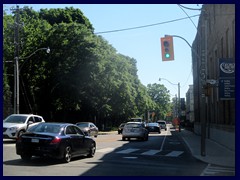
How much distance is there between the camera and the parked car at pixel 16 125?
23594mm

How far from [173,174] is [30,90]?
4375cm

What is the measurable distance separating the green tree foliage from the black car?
1357 inches

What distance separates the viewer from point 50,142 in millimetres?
14281

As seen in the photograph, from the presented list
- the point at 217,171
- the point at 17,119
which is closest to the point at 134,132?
the point at 17,119

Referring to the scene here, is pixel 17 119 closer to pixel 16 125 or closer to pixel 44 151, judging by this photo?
pixel 16 125

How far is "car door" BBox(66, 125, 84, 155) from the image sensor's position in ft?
50.8

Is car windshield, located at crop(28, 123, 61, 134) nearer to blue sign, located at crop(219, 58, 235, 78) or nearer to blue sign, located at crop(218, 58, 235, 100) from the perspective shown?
blue sign, located at crop(218, 58, 235, 100)

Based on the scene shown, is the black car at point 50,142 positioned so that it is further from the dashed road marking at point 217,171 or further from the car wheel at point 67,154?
the dashed road marking at point 217,171

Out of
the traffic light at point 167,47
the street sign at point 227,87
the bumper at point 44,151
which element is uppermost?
the traffic light at point 167,47

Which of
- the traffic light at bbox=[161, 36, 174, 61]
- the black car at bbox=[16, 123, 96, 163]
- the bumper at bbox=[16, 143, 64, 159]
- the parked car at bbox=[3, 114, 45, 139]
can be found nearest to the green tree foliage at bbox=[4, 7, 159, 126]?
the parked car at bbox=[3, 114, 45, 139]

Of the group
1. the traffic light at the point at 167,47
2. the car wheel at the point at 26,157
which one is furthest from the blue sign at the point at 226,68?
the car wheel at the point at 26,157

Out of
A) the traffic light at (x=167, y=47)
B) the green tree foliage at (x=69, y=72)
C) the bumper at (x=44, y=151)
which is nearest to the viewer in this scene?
the bumper at (x=44, y=151)

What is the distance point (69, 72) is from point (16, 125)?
1052 inches

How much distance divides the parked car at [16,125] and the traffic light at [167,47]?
880 cm
